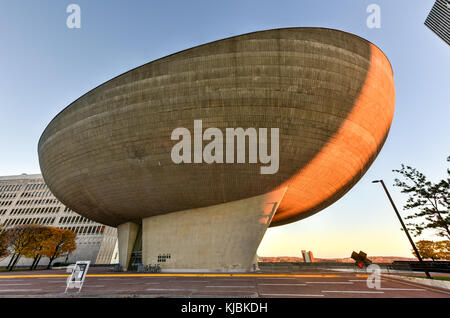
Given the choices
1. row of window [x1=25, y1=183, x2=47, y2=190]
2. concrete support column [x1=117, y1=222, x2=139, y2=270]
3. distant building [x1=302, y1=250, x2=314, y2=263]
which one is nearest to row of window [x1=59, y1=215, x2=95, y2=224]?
row of window [x1=25, y1=183, x2=47, y2=190]

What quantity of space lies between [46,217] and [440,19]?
412 feet

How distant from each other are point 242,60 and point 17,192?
8377 cm

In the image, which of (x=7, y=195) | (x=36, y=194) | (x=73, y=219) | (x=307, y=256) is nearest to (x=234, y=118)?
(x=307, y=256)

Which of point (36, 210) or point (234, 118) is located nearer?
point (234, 118)

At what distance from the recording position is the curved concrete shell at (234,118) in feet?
50.2

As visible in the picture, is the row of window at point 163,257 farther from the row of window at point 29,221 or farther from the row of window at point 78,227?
the row of window at point 29,221

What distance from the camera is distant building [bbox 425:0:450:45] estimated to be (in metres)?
63.1

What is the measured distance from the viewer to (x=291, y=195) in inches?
848

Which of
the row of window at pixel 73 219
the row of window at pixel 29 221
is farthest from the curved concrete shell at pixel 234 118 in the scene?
the row of window at pixel 29 221

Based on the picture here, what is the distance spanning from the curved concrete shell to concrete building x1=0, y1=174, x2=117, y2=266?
4027cm

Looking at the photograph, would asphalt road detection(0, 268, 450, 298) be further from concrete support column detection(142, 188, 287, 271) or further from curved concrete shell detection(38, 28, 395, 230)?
curved concrete shell detection(38, 28, 395, 230)

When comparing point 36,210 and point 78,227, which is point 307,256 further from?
point 36,210

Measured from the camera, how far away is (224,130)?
16688mm
